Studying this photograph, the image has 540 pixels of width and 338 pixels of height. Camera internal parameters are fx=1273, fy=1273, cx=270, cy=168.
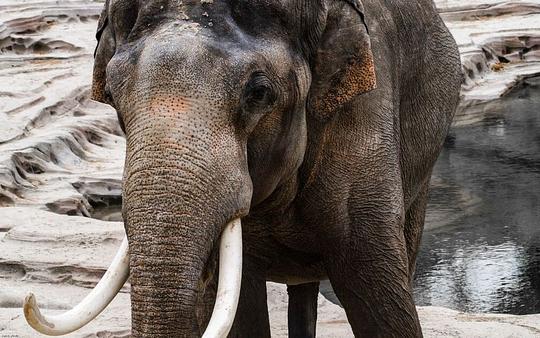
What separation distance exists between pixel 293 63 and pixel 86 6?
38.3 feet

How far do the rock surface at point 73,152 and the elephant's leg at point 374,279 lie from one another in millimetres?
1440

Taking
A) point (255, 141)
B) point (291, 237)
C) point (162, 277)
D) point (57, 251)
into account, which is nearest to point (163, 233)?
point (162, 277)

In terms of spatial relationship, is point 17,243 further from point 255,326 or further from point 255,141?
point 255,141

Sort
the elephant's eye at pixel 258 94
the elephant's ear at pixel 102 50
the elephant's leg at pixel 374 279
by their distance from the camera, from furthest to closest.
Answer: the elephant's leg at pixel 374 279 → the elephant's ear at pixel 102 50 → the elephant's eye at pixel 258 94

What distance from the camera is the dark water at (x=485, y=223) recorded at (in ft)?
22.4

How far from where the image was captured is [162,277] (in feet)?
8.60

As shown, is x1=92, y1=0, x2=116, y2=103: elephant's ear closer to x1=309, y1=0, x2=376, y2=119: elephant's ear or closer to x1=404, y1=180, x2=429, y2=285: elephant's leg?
x1=309, y1=0, x2=376, y2=119: elephant's ear

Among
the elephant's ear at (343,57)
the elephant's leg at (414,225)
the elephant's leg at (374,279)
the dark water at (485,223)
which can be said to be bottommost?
the dark water at (485,223)

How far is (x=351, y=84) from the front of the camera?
3.35m

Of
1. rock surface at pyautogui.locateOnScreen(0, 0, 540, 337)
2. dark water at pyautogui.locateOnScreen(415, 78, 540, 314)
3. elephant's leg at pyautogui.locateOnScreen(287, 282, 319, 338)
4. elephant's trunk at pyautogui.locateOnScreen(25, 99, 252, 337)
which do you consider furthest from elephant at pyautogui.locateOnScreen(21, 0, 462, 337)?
dark water at pyautogui.locateOnScreen(415, 78, 540, 314)

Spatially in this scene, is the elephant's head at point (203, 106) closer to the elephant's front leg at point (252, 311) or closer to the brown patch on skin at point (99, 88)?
the brown patch on skin at point (99, 88)

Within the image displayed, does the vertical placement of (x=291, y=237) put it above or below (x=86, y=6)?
above

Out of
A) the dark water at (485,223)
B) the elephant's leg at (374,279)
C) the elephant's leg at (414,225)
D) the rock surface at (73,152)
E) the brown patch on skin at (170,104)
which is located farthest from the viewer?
the dark water at (485,223)

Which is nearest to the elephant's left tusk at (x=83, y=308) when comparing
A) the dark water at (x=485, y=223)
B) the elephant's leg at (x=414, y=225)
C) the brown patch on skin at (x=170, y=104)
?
the brown patch on skin at (x=170, y=104)
